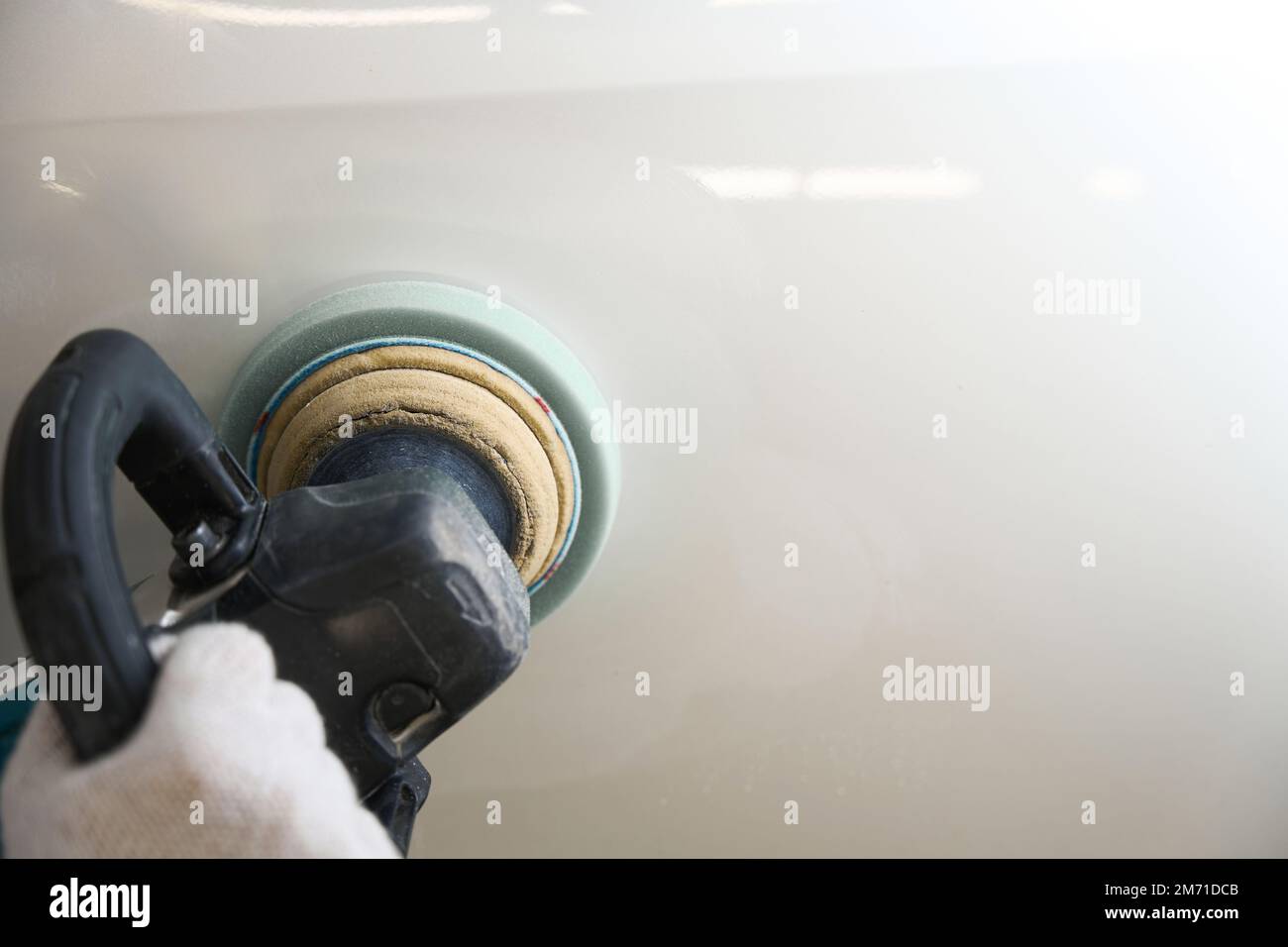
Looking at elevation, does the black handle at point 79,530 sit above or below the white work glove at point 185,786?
above

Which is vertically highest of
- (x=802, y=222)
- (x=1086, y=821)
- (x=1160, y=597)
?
(x=802, y=222)

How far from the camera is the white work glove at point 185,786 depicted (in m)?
0.25

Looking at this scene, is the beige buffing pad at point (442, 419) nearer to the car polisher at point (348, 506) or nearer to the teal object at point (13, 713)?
the car polisher at point (348, 506)

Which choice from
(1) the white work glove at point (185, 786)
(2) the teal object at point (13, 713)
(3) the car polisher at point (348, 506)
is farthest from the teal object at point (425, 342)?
(1) the white work glove at point (185, 786)

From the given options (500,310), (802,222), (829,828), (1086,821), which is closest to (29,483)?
(500,310)

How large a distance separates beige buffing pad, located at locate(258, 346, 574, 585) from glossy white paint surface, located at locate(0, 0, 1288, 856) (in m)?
0.06

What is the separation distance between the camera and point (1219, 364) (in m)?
0.55

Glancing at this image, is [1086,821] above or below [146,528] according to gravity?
below

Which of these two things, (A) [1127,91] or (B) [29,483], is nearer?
(B) [29,483]

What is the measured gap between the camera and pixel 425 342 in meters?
0.50

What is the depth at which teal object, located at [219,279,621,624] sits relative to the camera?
0.51 m

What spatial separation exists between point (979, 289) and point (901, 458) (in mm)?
106

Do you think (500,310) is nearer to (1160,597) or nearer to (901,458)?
(901,458)

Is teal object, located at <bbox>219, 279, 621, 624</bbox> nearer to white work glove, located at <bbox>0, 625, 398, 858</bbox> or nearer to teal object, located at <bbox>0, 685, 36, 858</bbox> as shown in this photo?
teal object, located at <bbox>0, 685, 36, 858</bbox>
